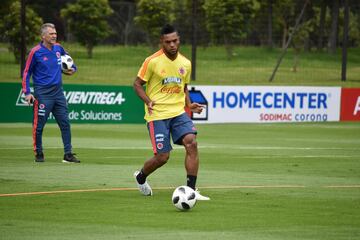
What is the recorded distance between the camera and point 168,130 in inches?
442

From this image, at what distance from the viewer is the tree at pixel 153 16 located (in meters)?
37.0

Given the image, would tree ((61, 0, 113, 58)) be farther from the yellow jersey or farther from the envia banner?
the yellow jersey

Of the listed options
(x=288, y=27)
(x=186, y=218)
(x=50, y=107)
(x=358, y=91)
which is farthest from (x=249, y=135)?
(x=288, y=27)

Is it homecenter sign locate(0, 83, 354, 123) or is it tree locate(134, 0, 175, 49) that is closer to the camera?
homecenter sign locate(0, 83, 354, 123)

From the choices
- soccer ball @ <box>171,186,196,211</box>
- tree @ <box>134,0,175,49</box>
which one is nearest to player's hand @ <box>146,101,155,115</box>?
soccer ball @ <box>171,186,196,211</box>

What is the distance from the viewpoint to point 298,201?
434 inches

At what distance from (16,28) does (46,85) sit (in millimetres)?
17074

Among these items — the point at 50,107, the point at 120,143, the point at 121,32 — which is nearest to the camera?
the point at 50,107

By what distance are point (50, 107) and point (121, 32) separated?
22.7 metres

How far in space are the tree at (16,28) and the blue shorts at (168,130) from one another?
752 inches

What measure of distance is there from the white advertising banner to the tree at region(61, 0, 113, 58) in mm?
6461

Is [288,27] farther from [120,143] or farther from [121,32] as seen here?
[120,143]

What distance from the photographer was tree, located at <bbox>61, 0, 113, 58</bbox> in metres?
35.4

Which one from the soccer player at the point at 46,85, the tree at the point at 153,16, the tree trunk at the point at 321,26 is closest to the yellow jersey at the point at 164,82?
the soccer player at the point at 46,85
